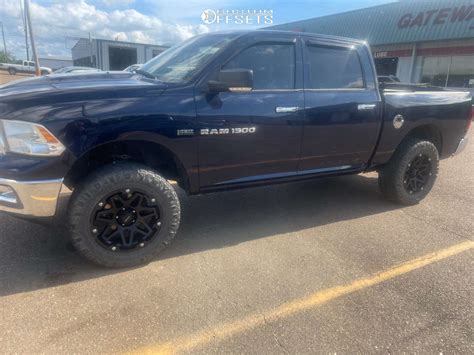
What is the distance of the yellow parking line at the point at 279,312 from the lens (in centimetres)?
223

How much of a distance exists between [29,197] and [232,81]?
1708 millimetres

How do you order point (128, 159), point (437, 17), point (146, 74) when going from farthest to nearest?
point (437, 17) → point (146, 74) → point (128, 159)

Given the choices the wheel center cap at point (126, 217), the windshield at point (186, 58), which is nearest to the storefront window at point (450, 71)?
the windshield at point (186, 58)

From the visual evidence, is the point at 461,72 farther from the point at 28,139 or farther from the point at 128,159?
the point at 28,139

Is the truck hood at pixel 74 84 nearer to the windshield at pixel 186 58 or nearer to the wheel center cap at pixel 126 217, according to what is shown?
the windshield at pixel 186 58

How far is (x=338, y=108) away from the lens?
3.82 meters

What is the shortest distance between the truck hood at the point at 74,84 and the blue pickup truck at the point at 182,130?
2cm

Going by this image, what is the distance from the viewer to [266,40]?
351cm

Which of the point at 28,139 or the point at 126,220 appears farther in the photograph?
the point at 126,220

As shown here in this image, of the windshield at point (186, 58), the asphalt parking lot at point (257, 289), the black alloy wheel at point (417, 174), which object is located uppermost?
the windshield at point (186, 58)

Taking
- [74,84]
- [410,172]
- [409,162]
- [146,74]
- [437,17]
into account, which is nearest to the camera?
[74,84]

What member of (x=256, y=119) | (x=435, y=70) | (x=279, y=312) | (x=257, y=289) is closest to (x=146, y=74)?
(x=256, y=119)

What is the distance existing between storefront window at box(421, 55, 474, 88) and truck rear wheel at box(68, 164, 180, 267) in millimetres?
23837

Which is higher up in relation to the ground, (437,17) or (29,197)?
(437,17)
